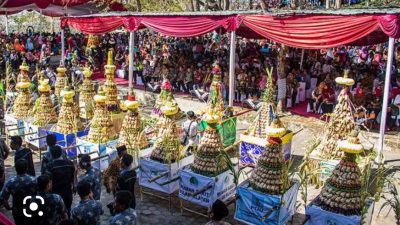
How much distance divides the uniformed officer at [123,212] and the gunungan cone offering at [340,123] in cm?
457

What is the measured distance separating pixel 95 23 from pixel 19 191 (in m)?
10.5

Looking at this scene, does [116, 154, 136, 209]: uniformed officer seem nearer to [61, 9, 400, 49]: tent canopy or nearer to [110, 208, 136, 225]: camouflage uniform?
[110, 208, 136, 225]: camouflage uniform

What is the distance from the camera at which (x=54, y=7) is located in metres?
18.3

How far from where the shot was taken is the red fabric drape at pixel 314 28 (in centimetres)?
905

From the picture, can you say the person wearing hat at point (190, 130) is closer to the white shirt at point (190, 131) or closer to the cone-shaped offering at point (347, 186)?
the white shirt at point (190, 131)

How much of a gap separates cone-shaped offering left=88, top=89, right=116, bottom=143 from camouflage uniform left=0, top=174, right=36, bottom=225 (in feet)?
9.68

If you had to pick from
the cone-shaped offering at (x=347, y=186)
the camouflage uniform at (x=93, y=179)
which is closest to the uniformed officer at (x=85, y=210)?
the camouflage uniform at (x=93, y=179)

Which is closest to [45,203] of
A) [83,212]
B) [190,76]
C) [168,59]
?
[83,212]

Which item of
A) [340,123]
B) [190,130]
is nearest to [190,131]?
[190,130]

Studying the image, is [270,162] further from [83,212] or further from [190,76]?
[190,76]

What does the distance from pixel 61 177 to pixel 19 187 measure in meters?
0.66

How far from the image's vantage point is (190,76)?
640 inches

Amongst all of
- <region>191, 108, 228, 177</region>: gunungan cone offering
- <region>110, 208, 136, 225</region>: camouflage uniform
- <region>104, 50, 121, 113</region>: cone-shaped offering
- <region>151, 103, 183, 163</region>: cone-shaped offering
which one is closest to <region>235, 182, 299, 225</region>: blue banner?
<region>191, 108, 228, 177</region>: gunungan cone offering

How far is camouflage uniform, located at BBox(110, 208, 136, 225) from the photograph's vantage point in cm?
463
